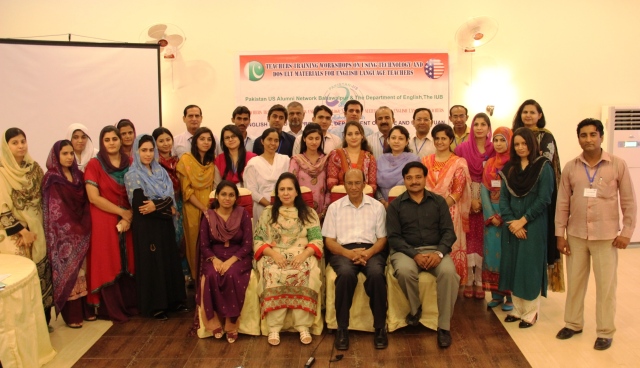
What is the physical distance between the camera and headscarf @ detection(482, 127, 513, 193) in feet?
12.0

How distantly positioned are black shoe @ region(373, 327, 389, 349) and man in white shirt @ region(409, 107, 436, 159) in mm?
1529

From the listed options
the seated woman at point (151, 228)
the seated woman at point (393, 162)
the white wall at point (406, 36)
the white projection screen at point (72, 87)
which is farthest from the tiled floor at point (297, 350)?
the white wall at point (406, 36)

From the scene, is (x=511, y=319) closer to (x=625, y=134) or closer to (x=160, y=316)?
(x=160, y=316)

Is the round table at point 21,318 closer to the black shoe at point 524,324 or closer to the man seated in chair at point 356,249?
the man seated in chair at point 356,249

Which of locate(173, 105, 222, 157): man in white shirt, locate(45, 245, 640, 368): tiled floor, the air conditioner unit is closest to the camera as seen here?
locate(45, 245, 640, 368): tiled floor

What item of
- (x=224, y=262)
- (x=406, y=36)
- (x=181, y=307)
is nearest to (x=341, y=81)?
(x=406, y=36)

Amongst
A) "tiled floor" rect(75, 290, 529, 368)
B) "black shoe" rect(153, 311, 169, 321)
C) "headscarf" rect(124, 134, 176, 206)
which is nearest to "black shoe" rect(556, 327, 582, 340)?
"tiled floor" rect(75, 290, 529, 368)

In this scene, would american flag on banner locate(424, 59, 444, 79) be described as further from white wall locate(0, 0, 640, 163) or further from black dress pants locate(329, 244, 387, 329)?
black dress pants locate(329, 244, 387, 329)

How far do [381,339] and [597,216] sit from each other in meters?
1.55

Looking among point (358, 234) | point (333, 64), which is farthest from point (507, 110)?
point (358, 234)

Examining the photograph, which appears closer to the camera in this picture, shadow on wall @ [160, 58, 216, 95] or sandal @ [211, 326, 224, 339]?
sandal @ [211, 326, 224, 339]

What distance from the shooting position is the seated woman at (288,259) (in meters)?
3.31

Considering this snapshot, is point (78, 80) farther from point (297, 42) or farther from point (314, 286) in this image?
point (314, 286)

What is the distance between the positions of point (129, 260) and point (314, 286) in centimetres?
146
